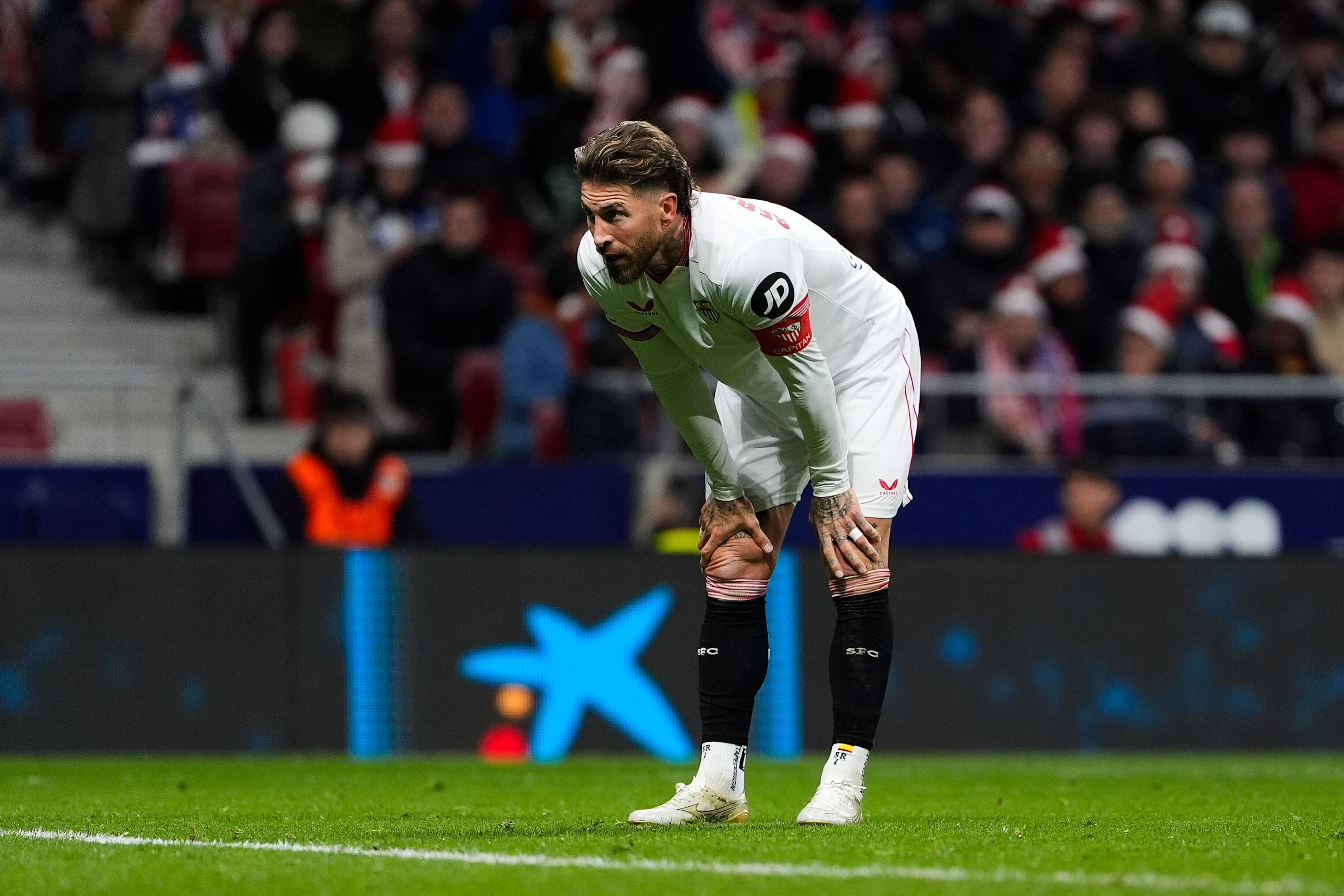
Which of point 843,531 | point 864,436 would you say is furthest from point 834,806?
point 864,436

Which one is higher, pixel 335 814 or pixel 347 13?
pixel 347 13

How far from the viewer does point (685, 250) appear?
5.75 meters

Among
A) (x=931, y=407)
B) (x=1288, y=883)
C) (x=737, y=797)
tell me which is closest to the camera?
(x=1288, y=883)

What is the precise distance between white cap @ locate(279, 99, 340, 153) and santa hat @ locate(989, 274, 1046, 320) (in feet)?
14.9

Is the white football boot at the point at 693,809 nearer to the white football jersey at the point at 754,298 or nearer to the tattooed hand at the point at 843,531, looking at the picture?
the tattooed hand at the point at 843,531

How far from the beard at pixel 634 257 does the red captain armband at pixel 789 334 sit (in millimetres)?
348

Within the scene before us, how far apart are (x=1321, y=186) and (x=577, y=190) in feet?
19.8

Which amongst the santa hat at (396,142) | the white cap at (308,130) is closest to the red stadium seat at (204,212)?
the white cap at (308,130)

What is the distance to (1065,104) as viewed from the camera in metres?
16.6

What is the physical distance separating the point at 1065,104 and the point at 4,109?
319 inches

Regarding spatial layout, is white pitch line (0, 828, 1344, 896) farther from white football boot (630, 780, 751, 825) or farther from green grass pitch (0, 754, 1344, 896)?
white football boot (630, 780, 751, 825)

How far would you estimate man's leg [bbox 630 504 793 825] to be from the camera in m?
6.18

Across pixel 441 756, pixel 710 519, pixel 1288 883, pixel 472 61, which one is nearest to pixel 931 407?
pixel 441 756

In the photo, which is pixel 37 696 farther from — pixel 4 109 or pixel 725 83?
pixel 725 83
